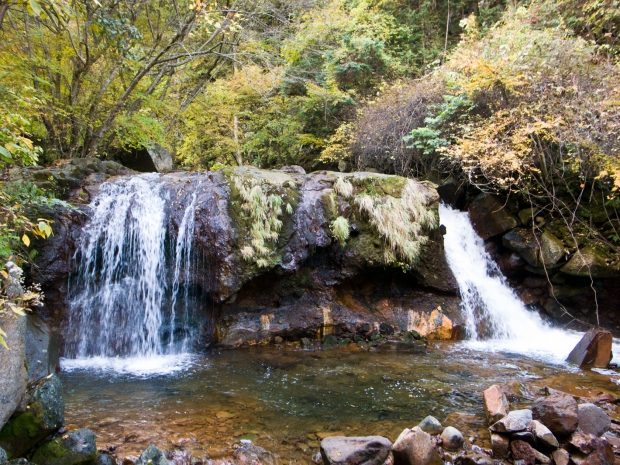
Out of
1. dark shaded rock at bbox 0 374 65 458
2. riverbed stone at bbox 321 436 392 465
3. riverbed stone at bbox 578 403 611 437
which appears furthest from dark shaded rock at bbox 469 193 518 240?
dark shaded rock at bbox 0 374 65 458

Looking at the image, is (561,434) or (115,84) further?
(115,84)

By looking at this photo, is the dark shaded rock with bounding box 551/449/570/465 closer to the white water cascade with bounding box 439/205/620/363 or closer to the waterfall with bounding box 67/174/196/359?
the white water cascade with bounding box 439/205/620/363

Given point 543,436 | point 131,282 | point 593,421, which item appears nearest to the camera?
point 543,436

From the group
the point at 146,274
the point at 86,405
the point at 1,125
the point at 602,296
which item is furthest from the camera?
the point at 602,296

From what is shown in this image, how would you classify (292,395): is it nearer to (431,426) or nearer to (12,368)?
(431,426)

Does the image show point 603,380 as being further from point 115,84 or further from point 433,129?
point 115,84

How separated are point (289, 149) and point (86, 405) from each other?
12.0 metres

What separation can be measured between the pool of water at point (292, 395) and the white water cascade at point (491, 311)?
93 centimetres

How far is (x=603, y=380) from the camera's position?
5898 mm

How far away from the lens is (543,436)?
3.90m

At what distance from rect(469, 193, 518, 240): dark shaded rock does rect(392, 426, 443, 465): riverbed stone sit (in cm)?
742

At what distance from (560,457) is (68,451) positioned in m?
4.69

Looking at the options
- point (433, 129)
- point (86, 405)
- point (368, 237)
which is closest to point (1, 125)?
point (86, 405)

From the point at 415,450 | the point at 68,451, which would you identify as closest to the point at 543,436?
the point at 415,450
